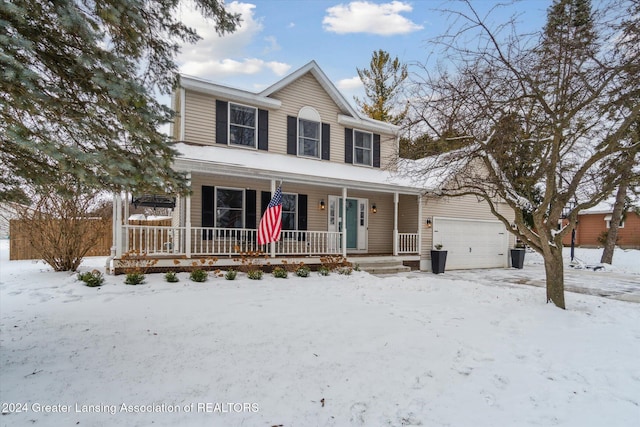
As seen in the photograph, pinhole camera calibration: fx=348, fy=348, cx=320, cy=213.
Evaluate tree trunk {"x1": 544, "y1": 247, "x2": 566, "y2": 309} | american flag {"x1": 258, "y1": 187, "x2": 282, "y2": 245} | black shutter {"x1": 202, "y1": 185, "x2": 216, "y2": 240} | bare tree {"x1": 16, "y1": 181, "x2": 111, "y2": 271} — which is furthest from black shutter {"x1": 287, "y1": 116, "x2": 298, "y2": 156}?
tree trunk {"x1": 544, "y1": 247, "x2": 566, "y2": 309}

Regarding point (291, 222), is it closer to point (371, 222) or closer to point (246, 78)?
point (371, 222)

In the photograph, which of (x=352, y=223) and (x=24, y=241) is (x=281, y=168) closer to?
(x=352, y=223)

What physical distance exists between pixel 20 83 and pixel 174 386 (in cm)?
279

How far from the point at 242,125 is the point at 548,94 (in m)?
8.27

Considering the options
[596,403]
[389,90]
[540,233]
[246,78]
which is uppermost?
[389,90]

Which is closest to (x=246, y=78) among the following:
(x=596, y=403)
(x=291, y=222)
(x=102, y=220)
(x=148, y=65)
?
(x=291, y=222)

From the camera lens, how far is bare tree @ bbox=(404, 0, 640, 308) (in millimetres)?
5340

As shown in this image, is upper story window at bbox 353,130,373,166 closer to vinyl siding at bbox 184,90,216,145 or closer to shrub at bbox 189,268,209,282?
vinyl siding at bbox 184,90,216,145

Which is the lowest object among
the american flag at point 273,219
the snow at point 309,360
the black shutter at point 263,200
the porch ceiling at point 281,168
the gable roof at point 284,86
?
the snow at point 309,360

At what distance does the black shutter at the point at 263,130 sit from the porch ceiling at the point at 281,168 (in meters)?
0.26

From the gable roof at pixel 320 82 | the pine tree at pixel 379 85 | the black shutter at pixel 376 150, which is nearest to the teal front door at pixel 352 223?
the black shutter at pixel 376 150

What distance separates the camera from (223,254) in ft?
32.6

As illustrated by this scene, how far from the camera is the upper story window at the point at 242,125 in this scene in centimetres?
1101

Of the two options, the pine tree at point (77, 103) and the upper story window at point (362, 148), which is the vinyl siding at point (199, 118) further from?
the pine tree at point (77, 103)
